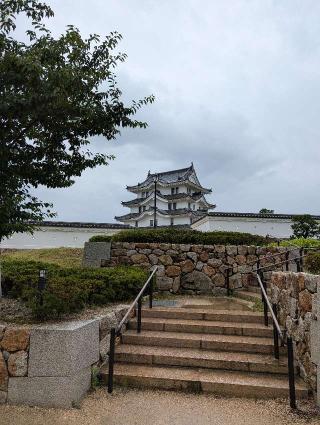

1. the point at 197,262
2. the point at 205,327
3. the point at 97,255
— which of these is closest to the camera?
the point at 205,327

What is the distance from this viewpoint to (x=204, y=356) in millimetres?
5004

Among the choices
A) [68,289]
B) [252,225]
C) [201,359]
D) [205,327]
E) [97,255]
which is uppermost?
[252,225]

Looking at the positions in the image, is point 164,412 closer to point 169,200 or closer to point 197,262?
point 197,262

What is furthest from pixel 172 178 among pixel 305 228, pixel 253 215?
pixel 305 228

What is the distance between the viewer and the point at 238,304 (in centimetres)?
764

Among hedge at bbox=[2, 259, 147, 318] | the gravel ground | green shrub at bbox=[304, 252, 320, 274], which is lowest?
the gravel ground

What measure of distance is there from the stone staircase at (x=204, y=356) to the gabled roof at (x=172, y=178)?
107ft

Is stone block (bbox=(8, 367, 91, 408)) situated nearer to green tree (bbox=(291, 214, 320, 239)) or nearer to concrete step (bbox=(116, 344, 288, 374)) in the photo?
concrete step (bbox=(116, 344, 288, 374))

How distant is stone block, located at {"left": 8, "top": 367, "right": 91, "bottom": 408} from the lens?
407 cm

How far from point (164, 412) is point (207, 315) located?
95.1 inches

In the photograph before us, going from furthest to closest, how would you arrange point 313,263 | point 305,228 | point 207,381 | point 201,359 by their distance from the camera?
point 305,228, point 313,263, point 201,359, point 207,381

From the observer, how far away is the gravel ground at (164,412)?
3750 mm

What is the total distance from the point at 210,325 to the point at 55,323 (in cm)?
246

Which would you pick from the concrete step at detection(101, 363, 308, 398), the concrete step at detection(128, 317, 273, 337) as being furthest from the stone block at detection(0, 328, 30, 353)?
the concrete step at detection(128, 317, 273, 337)
